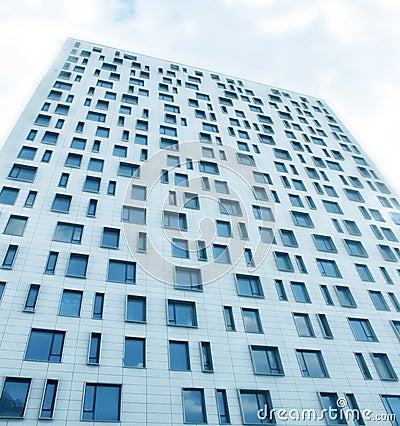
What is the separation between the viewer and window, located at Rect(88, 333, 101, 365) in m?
18.2

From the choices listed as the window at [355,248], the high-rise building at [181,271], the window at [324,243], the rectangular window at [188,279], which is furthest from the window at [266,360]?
the window at [355,248]

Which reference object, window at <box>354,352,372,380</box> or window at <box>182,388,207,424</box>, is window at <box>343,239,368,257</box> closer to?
window at <box>354,352,372,380</box>

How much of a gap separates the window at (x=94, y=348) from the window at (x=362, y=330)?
17.6 meters

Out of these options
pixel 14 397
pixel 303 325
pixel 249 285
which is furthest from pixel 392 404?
pixel 14 397

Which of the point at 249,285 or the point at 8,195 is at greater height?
the point at 8,195

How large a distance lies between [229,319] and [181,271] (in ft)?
15.4

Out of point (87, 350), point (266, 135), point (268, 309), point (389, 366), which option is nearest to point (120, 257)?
point (87, 350)

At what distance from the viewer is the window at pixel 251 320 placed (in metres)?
22.4

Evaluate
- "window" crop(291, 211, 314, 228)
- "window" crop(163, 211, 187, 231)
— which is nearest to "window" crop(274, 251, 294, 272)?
"window" crop(291, 211, 314, 228)

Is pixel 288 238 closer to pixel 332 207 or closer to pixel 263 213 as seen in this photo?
pixel 263 213

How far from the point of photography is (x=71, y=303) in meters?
20.3

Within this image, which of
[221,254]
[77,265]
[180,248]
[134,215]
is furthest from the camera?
[134,215]

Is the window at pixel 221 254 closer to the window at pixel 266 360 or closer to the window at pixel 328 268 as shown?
the window at pixel 266 360

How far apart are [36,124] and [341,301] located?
101 ft
